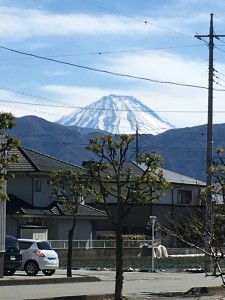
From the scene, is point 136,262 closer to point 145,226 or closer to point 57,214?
point 57,214

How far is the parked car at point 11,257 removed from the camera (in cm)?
3188

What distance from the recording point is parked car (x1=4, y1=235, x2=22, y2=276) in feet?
105

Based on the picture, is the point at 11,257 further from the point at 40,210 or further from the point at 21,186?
the point at 21,186

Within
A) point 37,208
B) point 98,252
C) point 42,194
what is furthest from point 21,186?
point 98,252

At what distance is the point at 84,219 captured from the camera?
5606 cm

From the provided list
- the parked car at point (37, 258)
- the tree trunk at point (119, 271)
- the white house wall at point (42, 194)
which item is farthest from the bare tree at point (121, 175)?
the white house wall at point (42, 194)

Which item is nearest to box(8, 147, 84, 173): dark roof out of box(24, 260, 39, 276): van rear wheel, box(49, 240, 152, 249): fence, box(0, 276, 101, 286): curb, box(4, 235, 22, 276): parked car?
box(49, 240, 152, 249): fence

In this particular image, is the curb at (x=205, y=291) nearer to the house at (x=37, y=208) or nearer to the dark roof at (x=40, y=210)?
the dark roof at (x=40, y=210)

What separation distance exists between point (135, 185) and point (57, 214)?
32754 millimetres

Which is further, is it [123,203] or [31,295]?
[31,295]

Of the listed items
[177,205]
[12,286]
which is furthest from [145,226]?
[12,286]

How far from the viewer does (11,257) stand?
32.1 m

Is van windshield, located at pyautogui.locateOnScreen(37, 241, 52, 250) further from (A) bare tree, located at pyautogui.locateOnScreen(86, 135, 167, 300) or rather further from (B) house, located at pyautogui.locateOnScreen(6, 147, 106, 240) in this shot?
(B) house, located at pyautogui.locateOnScreen(6, 147, 106, 240)

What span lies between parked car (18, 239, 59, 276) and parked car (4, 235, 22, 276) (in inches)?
45.8
